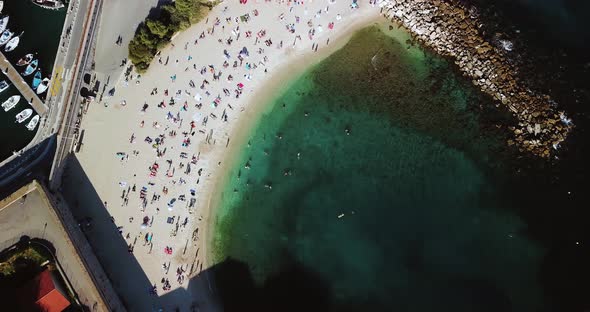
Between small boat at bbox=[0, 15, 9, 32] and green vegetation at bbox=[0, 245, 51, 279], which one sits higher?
small boat at bbox=[0, 15, 9, 32]

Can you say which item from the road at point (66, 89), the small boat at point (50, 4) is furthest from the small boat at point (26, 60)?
the small boat at point (50, 4)

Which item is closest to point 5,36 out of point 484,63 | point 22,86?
point 22,86

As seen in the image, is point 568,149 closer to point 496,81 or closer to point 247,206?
point 496,81

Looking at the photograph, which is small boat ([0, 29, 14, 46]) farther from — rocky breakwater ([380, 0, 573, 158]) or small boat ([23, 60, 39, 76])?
rocky breakwater ([380, 0, 573, 158])

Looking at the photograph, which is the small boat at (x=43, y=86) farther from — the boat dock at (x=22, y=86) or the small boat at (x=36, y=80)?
the boat dock at (x=22, y=86)

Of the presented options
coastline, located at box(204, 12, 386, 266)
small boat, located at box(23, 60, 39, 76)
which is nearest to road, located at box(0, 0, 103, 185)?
small boat, located at box(23, 60, 39, 76)

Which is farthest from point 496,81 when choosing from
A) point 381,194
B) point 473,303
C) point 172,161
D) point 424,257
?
point 172,161
